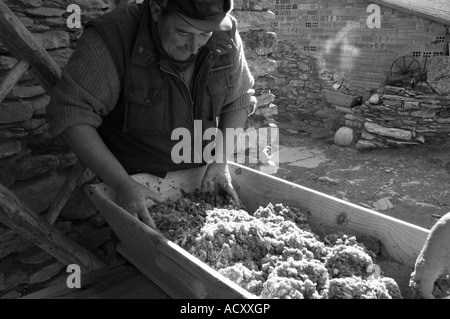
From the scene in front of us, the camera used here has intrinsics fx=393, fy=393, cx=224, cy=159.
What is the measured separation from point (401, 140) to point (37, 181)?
6.73 metres

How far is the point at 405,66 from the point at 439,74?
0.70 m

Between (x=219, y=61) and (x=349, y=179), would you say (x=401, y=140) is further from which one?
(x=219, y=61)

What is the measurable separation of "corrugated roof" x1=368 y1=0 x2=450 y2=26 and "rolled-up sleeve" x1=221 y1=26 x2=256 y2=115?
6399 millimetres

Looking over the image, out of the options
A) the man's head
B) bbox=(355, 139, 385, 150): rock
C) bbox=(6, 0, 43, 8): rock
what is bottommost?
bbox=(355, 139, 385, 150): rock

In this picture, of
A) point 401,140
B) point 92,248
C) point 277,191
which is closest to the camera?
point 277,191

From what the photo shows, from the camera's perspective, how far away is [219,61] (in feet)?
6.86

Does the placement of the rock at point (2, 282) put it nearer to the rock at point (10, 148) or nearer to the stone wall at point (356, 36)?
the rock at point (10, 148)

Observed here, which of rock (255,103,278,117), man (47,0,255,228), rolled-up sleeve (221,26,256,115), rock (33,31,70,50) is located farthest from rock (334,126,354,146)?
rock (33,31,70,50)

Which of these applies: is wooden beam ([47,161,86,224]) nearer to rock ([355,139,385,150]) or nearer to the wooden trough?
the wooden trough

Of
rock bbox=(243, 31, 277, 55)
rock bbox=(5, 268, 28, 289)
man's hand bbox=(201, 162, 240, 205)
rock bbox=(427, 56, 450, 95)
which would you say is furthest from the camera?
rock bbox=(427, 56, 450, 95)

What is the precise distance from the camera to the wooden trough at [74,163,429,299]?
1.39 meters

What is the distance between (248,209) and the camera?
2156mm

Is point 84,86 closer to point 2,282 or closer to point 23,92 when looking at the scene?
point 23,92

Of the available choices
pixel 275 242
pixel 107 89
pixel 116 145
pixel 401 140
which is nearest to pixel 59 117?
pixel 107 89
